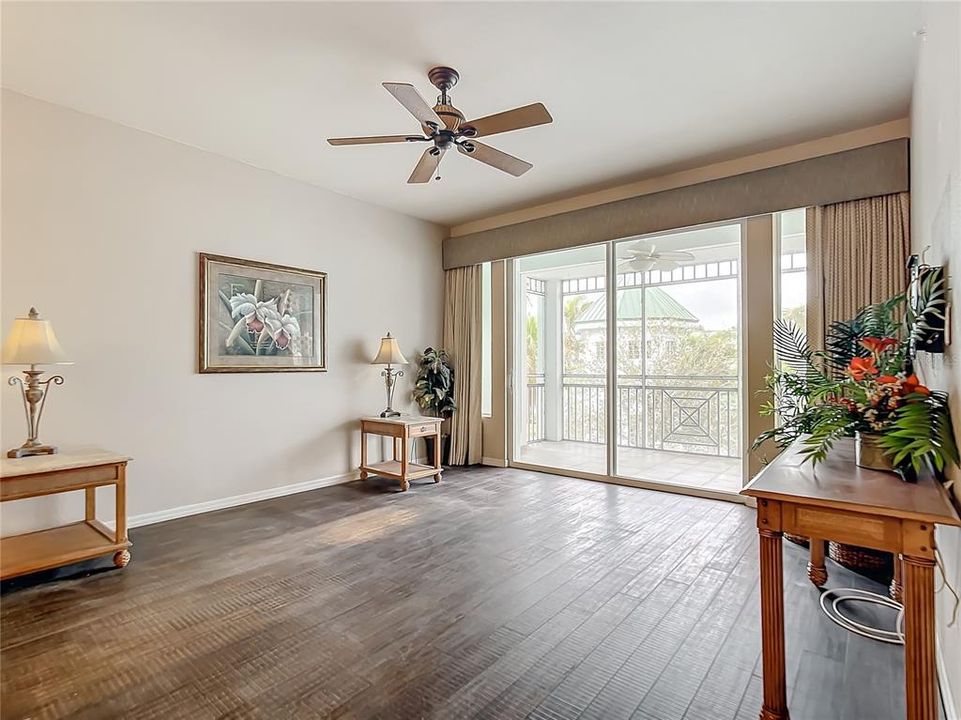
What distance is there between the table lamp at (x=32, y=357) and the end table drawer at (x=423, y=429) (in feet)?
8.51

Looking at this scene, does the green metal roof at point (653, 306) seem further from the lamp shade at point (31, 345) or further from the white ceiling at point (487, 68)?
the lamp shade at point (31, 345)

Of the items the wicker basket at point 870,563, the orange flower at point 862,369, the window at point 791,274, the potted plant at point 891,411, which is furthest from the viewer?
the window at point 791,274

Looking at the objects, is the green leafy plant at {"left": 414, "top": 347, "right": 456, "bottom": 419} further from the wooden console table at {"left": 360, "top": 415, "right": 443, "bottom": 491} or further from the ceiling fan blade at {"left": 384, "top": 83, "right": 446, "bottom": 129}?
the ceiling fan blade at {"left": 384, "top": 83, "right": 446, "bottom": 129}

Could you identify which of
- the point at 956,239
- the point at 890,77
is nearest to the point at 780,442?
the point at 956,239

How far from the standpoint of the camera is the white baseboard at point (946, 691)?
61.6 inches

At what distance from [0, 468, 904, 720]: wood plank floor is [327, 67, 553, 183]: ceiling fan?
245 cm

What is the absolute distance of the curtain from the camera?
Answer: 587 centimetres

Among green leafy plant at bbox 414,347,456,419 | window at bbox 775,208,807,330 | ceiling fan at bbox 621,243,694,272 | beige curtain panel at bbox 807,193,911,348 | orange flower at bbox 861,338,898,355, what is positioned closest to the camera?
orange flower at bbox 861,338,898,355

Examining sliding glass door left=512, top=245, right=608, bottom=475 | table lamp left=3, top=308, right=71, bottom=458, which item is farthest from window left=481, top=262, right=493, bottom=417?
table lamp left=3, top=308, right=71, bottom=458

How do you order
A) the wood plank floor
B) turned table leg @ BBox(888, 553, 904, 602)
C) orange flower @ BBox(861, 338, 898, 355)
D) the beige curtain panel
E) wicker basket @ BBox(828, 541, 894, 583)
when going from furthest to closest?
the beige curtain panel
wicker basket @ BBox(828, 541, 894, 583)
turned table leg @ BBox(888, 553, 904, 602)
orange flower @ BBox(861, 338, 898, 355)
the wood plank floor

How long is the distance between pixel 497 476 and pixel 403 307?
6.96 ft

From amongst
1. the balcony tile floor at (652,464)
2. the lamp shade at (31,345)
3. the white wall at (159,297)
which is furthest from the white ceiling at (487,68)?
the balcony tile floor at (652,464)

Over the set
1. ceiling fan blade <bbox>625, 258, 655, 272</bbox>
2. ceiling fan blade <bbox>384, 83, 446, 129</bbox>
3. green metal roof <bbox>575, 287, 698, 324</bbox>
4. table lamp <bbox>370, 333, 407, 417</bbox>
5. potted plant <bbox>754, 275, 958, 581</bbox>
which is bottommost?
potted plant <bbox>754, 275, 958, 581</bbox>

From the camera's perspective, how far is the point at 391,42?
2.62 m
